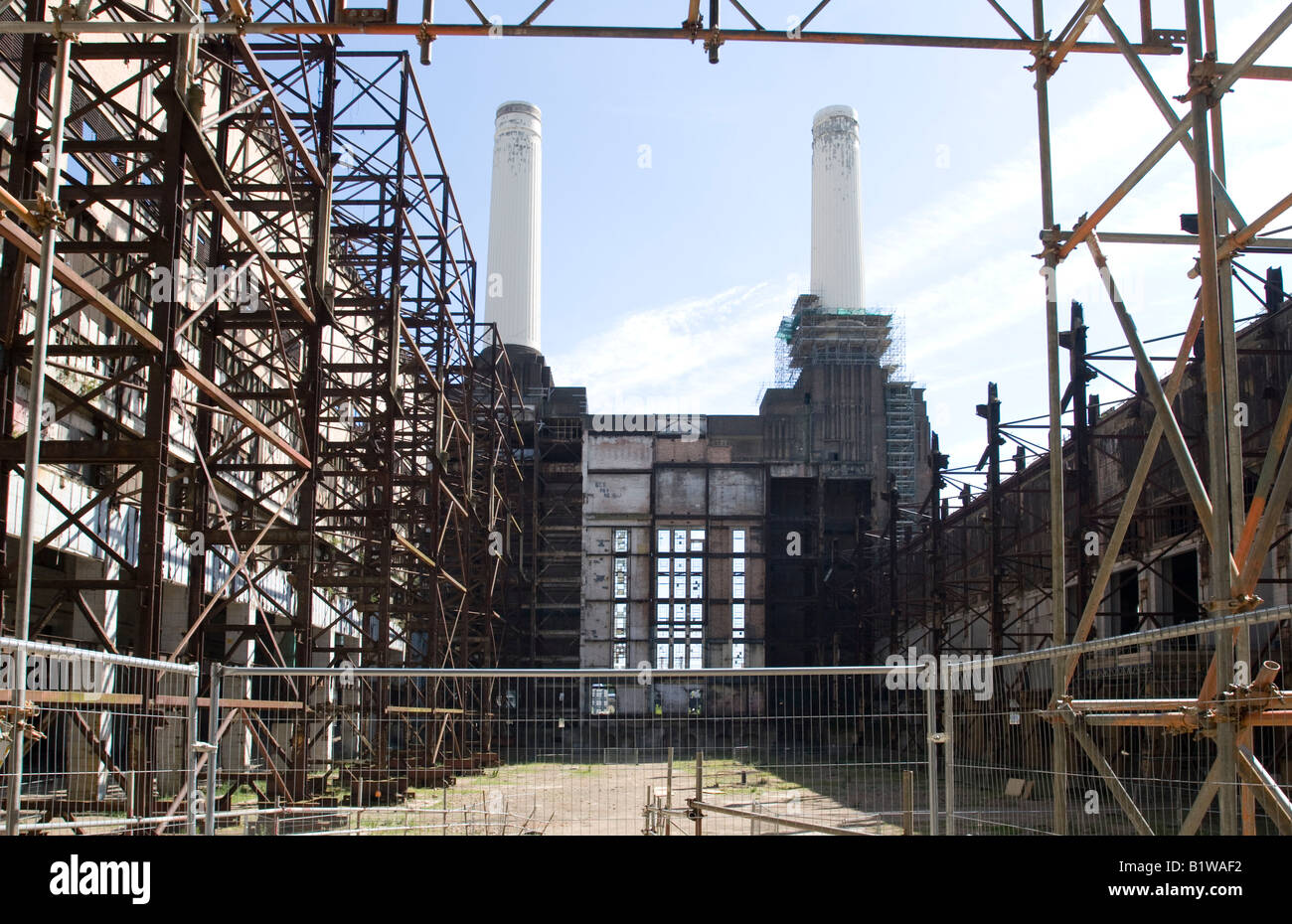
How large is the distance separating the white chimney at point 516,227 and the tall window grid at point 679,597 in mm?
15049

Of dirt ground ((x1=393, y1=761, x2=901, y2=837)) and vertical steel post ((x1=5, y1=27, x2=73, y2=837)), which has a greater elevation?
vertical steel post ((x1=5, y1=27, x2=73, y2=837))

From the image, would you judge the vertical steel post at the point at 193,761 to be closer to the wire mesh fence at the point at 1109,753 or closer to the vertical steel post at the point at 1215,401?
the wire mesh fence at the point at 1109,753

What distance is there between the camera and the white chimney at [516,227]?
2388 inches

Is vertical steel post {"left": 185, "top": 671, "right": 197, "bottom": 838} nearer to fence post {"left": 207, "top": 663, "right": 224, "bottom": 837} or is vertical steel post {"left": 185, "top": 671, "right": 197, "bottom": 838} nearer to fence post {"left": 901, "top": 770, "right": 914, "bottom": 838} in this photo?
fence post {"left": 207, "top": 663, "right": 224, "bottom": 837}

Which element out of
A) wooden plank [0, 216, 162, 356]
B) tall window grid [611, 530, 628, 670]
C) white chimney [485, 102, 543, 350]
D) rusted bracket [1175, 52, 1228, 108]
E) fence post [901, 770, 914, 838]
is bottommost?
fence post [901, 770, 914, 838]

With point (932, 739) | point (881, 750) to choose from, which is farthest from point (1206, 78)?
point (881, 750)

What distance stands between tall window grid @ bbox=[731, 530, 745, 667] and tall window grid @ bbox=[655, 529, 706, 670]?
1.24 metres

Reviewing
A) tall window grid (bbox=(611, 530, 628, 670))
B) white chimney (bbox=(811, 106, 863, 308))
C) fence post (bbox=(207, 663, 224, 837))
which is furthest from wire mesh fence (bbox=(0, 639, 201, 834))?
white chimney (bbox=(811, 106, 863, 308))

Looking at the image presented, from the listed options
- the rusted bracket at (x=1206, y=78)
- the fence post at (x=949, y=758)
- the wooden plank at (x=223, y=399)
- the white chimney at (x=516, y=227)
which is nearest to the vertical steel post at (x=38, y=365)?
the wooden plank at (x=223, y=399)

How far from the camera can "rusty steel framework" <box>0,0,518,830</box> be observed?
13.6 m
